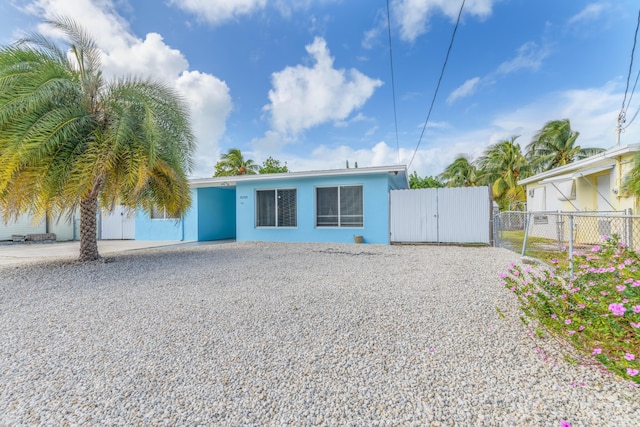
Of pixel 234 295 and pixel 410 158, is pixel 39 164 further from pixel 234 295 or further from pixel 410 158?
pixel 410 158

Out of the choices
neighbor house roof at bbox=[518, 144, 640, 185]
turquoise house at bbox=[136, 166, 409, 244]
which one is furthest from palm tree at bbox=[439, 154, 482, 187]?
turquoise house at bbox=[136, 166, 409, 244]

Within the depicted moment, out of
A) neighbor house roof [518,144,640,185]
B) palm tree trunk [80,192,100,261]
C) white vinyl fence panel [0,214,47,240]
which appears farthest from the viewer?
white vinyl fence panel [0,214,47,240]

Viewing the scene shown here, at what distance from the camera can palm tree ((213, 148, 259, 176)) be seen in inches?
1030

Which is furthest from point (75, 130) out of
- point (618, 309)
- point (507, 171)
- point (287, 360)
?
point (507, 171)

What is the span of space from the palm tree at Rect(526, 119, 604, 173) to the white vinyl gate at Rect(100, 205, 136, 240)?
2459 centimetres

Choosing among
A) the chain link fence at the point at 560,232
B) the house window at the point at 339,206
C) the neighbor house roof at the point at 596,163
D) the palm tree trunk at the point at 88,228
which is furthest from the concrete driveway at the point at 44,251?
the neighbor house roof at the point at 596,163

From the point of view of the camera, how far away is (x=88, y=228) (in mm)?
6961

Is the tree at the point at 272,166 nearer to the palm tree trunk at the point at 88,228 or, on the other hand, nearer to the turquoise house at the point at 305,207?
the turquoise house at the point at 305,207

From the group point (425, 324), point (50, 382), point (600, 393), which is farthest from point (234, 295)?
point (600, 393)

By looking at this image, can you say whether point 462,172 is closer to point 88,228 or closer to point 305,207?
point 305,207

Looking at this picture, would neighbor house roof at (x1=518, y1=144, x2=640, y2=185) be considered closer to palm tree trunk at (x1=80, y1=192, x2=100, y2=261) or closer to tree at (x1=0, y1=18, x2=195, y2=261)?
tree at (x1=0, y1=18, x2=195, y2=261)

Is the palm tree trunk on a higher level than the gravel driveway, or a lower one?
higher

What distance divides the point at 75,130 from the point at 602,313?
838cm

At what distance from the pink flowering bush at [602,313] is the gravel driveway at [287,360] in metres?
0.22
